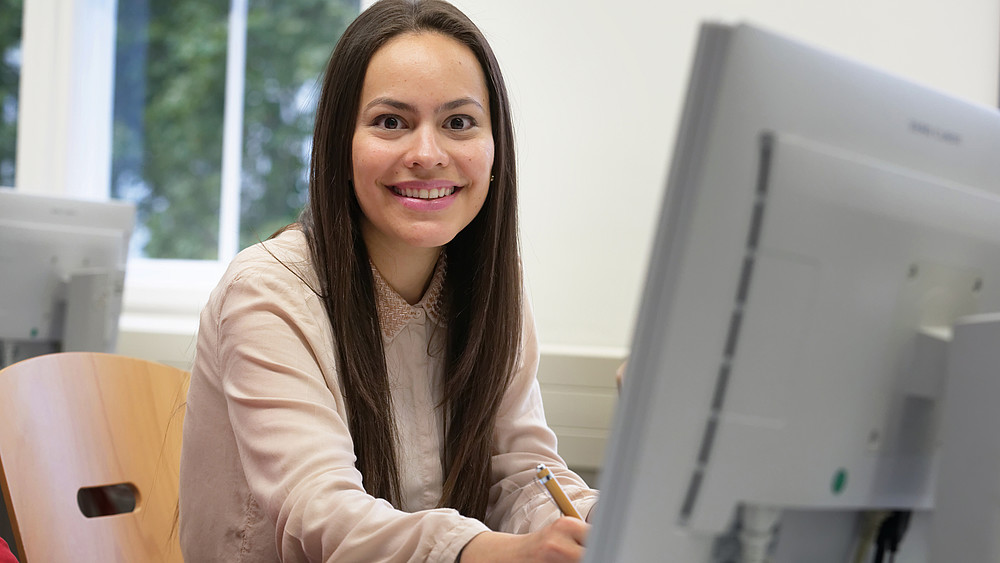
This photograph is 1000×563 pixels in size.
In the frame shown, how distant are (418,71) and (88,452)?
0.69m

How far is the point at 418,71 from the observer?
1201 millimetres

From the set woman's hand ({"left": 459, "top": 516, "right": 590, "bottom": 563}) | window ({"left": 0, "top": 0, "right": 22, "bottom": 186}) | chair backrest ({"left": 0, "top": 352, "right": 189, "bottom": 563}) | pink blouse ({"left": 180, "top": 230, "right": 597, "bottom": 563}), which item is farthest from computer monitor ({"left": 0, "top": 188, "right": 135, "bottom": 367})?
window ({"left": 0, "top": 0, "right": 22, "bottom": 186})

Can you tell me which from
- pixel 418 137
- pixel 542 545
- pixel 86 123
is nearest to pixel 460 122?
pixel 418 137

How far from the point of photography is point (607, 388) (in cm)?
221

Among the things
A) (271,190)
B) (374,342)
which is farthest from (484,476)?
(271,190)

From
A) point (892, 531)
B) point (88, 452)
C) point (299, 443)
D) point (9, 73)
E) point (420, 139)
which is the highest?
point (420, 139)

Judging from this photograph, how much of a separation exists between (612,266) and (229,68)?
5.49ft

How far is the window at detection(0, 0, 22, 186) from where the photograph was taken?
3.33 metres

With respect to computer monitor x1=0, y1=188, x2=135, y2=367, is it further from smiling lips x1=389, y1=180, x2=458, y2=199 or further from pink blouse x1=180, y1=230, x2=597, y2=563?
smiling lips x1=389, y1=180, x2=458, y2=199

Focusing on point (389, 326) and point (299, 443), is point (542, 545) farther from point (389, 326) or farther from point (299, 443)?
point (389, 326)

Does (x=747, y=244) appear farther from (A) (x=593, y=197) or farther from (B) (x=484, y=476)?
(A) (x=593, y=197)

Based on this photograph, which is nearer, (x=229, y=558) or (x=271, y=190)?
(x=229, y=558)

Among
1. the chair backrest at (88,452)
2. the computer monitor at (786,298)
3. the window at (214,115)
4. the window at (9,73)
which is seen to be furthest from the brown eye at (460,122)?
the window at (9,73)

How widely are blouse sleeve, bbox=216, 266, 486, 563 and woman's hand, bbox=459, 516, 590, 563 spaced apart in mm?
36
